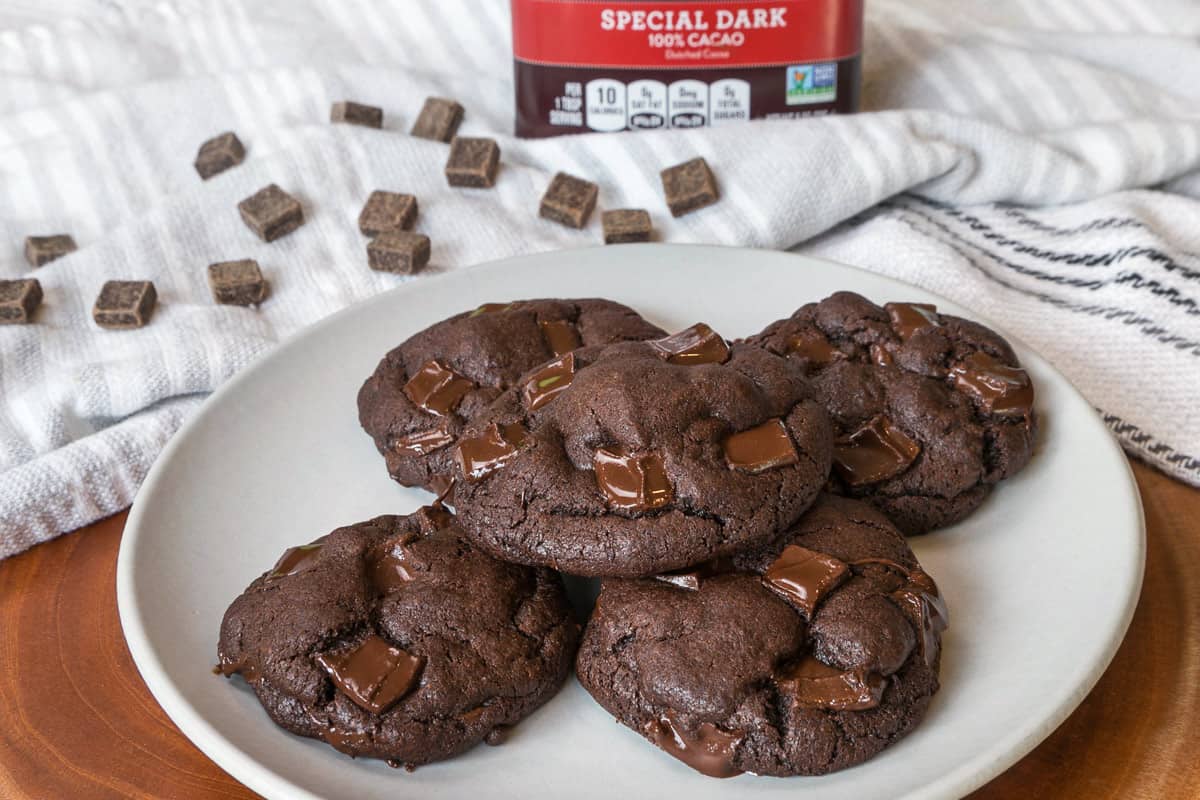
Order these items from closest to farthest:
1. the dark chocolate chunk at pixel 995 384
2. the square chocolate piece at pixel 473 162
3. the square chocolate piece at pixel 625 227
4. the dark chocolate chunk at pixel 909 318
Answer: the dark chocolate chunk at pixel 995 384 < the dark chocolate chunk at pixel 909 318 < the square chocolate piece at pixel 625 227 < the square chocolate piece at pixel 473 162

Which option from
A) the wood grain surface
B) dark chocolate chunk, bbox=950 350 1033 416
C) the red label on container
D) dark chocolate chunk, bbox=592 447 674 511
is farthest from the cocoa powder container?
dark chocolate chunk, bbox=592 447 674 511

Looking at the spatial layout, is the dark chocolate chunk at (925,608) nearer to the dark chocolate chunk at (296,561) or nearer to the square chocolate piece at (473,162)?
the dark chocolate chunk at (296,561)

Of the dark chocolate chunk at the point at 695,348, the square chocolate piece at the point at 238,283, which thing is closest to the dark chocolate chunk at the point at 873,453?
the dark chocolate chunk at the point at 695,348

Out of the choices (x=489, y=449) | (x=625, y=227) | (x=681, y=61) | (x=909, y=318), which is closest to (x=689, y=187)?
(x=625, y=227)

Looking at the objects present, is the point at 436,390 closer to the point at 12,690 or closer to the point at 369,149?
the point at 12,690

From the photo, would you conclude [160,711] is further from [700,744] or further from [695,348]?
[695,348]

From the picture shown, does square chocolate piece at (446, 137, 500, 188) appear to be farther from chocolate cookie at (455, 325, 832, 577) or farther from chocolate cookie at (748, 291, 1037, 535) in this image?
chocolate cookie at (455, 325, 832, 577)

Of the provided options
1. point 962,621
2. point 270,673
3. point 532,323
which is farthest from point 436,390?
point 962,621
